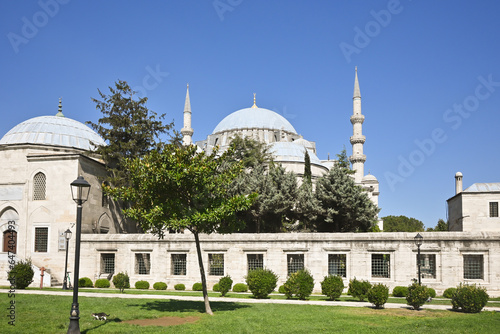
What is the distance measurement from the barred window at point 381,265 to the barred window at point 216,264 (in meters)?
8.95

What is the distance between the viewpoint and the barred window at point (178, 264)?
29.3 meters

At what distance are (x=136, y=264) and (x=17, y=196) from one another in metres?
10.8

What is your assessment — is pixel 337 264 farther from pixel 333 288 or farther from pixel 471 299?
pixel 471 299

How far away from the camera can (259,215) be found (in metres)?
34.2

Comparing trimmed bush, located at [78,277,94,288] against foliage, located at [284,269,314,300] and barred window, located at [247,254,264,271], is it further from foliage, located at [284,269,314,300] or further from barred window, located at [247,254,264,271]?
foliage, located at [284,269,314,300]

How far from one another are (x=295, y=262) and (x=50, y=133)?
23823 mm

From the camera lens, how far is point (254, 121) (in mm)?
76500

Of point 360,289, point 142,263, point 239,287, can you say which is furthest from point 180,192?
point 142,263

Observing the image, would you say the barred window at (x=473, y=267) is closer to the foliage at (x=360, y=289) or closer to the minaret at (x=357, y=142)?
the foliage at (x=360, y=289)

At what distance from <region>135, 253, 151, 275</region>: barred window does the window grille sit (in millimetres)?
1888

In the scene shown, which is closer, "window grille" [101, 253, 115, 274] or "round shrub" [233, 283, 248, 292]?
"round shrub" [233, 283, 248, 292]

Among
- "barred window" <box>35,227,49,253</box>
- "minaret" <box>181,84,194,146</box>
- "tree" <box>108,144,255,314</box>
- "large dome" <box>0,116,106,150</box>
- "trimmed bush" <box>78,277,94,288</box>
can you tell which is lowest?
"trimmed bush" <box>78,277,94,288</box>

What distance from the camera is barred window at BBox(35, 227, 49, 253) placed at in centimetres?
3244

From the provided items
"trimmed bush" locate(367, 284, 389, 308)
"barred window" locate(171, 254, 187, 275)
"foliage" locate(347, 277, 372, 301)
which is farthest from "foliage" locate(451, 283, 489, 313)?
"barred window" locate(171, 254, 187, 275)
